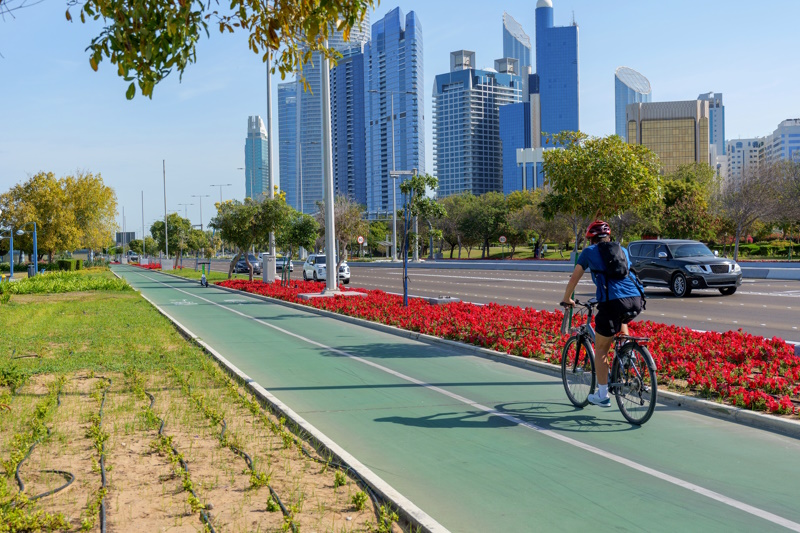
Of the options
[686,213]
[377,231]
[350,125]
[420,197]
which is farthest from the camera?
[350,125]

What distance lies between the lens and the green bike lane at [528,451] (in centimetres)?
455

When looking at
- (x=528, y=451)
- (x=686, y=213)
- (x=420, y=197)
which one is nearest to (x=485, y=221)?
(x=686, y=213)

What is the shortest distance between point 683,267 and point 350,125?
162m

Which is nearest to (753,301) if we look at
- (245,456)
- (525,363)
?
(525,363)

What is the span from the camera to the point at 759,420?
6656mm

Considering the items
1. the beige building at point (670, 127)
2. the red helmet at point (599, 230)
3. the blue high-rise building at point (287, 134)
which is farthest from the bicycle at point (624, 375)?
the beige building at point (670, 127)

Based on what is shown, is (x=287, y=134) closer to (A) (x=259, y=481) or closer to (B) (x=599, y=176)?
(B) (x=599, y=176)

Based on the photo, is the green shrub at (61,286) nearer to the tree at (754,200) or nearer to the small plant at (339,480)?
the small plant at (339,480)

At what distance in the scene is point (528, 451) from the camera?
590 centimetres

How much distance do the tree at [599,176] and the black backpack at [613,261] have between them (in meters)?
6.14

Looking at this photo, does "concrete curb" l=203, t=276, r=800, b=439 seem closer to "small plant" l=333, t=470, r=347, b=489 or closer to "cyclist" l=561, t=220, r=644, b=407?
"cyclist" l=561, t=220, r=644, b=407

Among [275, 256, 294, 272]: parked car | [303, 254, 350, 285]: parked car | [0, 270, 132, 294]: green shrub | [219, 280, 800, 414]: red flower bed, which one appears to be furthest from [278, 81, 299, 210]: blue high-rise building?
[219, 280, 800, 414]: red flower bed

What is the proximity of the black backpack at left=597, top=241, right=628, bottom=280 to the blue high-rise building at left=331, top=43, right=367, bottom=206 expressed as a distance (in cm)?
16492

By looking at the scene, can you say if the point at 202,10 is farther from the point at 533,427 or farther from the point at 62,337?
the point at 62,337
